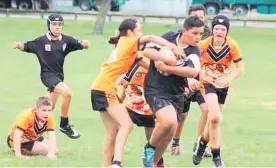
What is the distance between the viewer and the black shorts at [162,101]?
9648mm

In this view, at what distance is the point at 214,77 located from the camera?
37.0ft

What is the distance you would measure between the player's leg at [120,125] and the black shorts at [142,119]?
0.79 meters

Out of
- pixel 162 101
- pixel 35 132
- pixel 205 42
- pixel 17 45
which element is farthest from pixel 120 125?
Answer: pixel 17 45

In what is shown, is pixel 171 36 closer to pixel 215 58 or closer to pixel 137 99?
pixel 137 99

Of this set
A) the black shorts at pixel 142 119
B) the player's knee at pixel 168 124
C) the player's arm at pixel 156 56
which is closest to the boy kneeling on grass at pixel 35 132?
the black shorts at pixel 142 119

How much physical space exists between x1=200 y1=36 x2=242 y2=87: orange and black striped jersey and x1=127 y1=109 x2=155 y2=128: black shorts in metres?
0.98

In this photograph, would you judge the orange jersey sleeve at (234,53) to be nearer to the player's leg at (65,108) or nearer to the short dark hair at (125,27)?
the short dark hair at (125,27)

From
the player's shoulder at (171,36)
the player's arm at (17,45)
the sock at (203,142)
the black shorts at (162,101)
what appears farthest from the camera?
the player's arm at (17,45)

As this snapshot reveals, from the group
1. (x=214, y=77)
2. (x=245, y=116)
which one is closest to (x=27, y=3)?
(x=245, y=116)

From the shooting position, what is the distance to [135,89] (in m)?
10.8

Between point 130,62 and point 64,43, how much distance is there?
4.35m

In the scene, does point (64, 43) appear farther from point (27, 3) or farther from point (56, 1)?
point (56, 1)

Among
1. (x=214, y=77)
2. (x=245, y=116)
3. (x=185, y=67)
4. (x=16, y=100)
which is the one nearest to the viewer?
(x=185, y=67)

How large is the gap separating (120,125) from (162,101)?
60 centimetres
